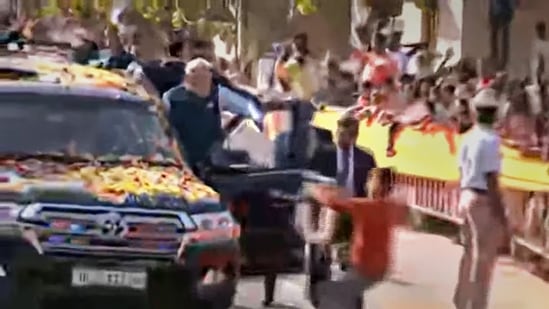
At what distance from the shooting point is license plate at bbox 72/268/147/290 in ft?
15.3

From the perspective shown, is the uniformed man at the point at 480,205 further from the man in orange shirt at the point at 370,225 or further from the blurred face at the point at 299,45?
the blurred face at the point at 299,45

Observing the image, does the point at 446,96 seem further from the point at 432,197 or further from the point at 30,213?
the point at 30,213

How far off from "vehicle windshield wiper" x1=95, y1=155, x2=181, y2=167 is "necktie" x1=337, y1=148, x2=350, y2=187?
55 centimetres

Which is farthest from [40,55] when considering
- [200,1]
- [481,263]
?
[481,263]

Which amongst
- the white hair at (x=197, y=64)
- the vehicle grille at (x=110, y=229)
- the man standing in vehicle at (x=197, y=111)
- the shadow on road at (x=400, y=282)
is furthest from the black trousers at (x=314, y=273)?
the white hair at (x=197, y=64)

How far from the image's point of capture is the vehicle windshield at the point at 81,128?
16.5 ft

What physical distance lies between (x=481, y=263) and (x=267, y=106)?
970 mm

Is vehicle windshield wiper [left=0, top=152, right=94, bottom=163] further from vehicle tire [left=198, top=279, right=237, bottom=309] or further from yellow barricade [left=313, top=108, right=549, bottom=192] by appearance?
yellow barricade [left=313, top=108, right=549, bottom=192]

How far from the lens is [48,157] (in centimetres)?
498

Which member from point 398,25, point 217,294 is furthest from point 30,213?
point 398,25

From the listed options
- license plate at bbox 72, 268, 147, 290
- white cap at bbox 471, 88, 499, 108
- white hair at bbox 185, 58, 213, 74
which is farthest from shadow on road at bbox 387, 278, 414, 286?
white hair at bbox 185, 58, 213, 74

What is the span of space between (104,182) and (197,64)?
755 millimetres

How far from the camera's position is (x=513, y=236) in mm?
4828

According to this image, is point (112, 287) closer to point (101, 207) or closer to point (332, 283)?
point (101, 207)
